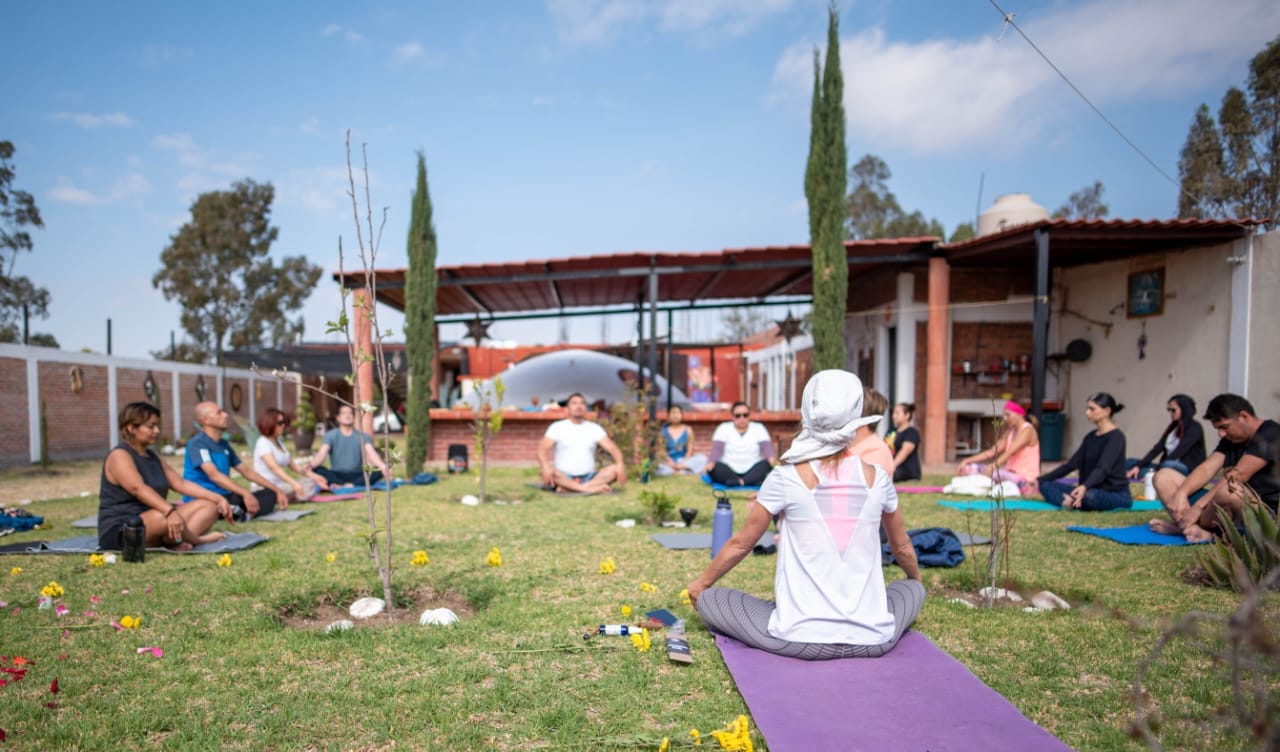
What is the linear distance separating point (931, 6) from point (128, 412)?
7.40m

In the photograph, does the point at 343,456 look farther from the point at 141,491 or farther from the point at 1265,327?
the point at 1265,327

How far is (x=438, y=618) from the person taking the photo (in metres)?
3.63

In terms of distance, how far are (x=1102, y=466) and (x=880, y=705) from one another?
5.45 meters

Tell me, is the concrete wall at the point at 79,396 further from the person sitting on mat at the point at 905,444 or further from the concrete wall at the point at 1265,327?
the concrete wall at the point at 1265,327

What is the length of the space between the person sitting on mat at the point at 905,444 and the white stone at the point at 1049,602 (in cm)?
408

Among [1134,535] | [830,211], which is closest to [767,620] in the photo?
[1134,535]

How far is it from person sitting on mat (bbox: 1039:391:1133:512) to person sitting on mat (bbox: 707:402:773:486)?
3.19 m

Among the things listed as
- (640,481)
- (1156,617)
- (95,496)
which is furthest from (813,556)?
(95,496)

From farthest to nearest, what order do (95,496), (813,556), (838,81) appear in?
(838,81) < (95,496) < (813,556)

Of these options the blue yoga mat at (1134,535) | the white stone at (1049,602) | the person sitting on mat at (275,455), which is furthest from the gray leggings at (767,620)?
the person sitting on mat at (275,455)

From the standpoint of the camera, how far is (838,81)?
10477 mm

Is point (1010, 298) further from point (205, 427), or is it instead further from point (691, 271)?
point (205, 427)

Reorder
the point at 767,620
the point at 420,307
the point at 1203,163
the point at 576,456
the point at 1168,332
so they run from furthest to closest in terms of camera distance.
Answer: the point at 420,307 → the point at 1168,332 → the point at 1203,163 → the point at 576,456 → the point at 767,620

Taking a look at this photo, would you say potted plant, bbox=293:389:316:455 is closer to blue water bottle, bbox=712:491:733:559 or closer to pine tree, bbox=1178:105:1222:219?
blue water bottle, bbox=712:491:733:559
